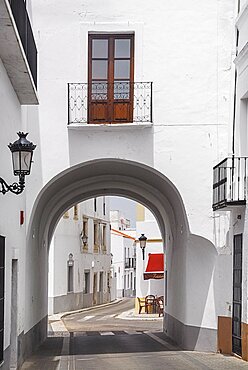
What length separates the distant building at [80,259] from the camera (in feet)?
122

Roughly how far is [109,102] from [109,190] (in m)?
7.70

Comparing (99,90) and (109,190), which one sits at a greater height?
(99,90)

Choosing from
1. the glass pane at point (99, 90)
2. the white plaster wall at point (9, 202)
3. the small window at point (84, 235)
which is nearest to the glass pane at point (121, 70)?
the glass pane at point (99, 90)

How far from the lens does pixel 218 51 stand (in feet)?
58.4

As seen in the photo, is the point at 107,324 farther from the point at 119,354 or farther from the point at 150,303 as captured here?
the point at 119,354

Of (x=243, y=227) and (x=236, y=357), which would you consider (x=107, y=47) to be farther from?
(x=236, y=357)

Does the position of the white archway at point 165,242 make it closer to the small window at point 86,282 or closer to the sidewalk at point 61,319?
the sidewalk at point 61,319

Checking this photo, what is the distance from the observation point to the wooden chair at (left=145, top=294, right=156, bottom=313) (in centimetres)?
3553

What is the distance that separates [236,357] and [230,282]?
5.52 feet

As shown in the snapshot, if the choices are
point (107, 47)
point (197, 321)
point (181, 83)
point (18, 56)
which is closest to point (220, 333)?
point (197, 321)

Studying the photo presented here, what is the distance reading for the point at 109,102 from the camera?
17.8 m

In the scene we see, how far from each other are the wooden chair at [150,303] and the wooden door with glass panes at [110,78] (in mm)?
18664

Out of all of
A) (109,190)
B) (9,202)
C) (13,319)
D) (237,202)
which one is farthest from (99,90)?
(109,190)

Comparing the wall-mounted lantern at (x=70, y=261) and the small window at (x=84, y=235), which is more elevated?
the small window at (x=84, y=235)
